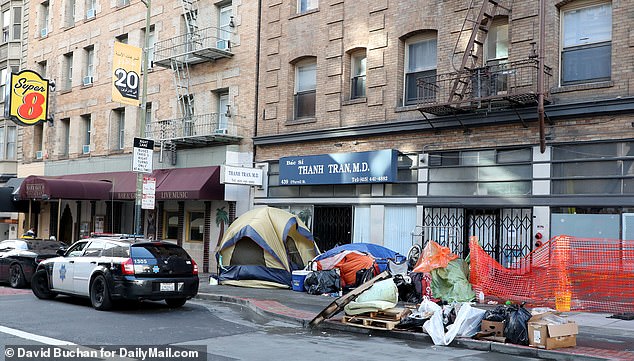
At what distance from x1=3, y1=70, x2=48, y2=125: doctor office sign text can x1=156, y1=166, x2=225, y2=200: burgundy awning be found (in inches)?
319

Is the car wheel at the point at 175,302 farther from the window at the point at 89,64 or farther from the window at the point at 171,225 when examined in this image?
the window at the point at 89,64

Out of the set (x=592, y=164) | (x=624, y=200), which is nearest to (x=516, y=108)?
(x=592, y=164)

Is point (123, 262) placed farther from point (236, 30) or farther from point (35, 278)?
point (236, 30)

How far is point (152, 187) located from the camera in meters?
18.5

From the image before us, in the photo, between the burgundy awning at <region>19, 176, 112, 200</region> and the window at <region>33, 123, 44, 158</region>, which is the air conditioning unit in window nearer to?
the burgundy awning at <region>19, 176, 112, 200</region>

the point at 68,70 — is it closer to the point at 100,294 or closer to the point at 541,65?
the point at 100,294

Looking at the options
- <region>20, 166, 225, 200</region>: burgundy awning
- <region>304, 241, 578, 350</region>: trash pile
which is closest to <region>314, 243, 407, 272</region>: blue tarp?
<region>304, 241, 578, 350</region>: trash pile

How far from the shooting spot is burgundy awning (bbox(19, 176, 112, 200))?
25.1 meters

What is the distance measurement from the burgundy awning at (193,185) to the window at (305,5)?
614 centimetres

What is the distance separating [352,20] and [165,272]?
1000 centimetres

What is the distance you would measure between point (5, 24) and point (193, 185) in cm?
2097

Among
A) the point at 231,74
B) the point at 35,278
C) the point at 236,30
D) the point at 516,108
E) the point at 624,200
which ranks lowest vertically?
the point at 35,278

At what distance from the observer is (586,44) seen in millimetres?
14836

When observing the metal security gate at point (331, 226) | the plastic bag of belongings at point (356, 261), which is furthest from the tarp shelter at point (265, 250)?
the plastic bag of belongings at point (356, 261)
